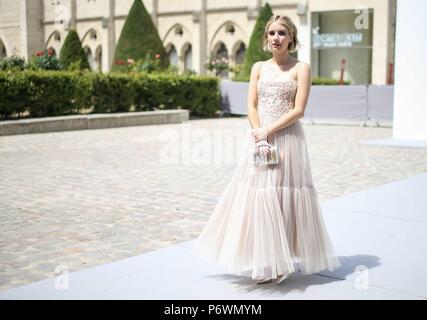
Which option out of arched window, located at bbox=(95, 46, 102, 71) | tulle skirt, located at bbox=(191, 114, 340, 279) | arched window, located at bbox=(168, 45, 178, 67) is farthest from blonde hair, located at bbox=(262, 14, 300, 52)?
arched window, located at bbox=(95, 46, 102, 71)

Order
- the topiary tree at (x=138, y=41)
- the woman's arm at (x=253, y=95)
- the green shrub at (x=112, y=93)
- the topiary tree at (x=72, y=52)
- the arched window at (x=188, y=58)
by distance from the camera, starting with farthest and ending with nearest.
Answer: the arched window at (x=188, y=58) < the topiary tree at (x=72, y=52) < the topiary tree at (x=138, y=41) < the green shrub at (x=112, y=93) < the woman's arm at (x=253, y=95)

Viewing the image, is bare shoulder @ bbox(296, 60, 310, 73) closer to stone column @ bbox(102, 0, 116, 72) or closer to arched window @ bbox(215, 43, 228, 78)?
arched window @ bbox(215, 43, 228, 78)

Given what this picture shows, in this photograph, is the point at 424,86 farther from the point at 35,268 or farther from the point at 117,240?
the point at 35,268

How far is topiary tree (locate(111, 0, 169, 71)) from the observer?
88.2ft

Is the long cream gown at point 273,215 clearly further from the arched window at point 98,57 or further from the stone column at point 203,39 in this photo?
the arched window at point 98,57

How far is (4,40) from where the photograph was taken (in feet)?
171

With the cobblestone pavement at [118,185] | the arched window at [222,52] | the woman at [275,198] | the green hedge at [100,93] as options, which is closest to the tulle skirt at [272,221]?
the woman at [275,198]

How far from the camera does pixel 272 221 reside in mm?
3873

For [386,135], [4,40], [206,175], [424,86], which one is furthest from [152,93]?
[4,40]

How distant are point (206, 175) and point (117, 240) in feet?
13.3

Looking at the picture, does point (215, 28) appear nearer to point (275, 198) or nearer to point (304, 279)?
point (304, 279)

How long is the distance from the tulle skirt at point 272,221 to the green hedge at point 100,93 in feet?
44.5

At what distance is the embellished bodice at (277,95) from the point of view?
13.2 feet

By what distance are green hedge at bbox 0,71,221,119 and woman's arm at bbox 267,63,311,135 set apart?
13.7m
